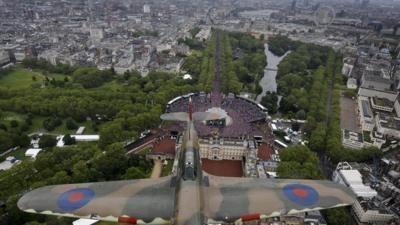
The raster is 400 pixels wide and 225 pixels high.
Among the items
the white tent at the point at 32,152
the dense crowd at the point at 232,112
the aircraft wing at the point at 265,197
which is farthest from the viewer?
the dense crowd at the point at 232,112

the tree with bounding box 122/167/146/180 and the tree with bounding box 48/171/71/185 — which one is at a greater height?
the tree with bounding box 48/171/71/185

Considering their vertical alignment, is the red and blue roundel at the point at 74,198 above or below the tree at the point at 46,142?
above

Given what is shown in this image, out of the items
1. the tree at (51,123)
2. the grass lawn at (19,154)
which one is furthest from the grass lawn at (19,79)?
the grass lawn at (19,154)

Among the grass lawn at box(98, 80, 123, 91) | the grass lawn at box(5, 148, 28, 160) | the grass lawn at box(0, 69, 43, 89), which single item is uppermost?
the grass lawn at box(0, 69, 43, 89)

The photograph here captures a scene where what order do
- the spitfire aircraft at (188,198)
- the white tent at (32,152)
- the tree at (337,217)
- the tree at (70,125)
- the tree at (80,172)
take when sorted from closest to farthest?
the spitfire aircraft at (188,198), the tree at (337,217), the tree at (80,172), the white tent at (32,152), the tree at (70,125)

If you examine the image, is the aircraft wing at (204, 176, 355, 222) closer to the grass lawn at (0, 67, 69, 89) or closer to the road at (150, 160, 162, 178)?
the road at (150, 160, 162, 178)

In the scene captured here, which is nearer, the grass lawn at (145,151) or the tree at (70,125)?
the grass lawn at (145,151)

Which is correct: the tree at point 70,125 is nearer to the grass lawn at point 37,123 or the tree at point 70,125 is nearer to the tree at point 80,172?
the grass lawn at point 37,123

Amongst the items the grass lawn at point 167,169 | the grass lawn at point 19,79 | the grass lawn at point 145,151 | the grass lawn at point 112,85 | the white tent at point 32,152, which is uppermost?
the grass lawn at point 19,79

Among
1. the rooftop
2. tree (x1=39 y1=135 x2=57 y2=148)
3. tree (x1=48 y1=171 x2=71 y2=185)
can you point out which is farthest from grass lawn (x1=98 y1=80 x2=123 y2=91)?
tree (x1=48 y1=171 x2=71 y2=185)
